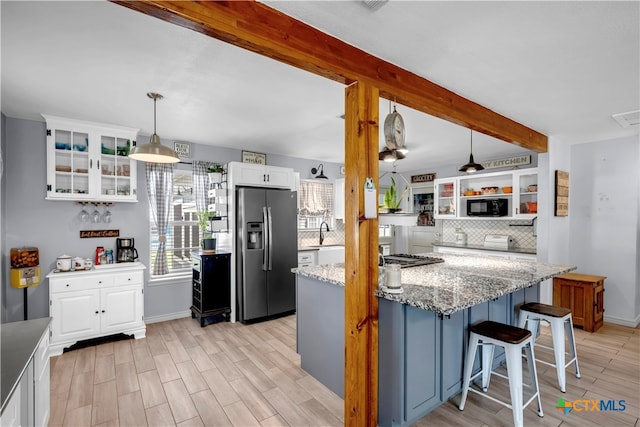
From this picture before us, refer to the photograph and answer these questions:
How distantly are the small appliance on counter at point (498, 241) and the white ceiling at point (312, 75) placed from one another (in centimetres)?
207

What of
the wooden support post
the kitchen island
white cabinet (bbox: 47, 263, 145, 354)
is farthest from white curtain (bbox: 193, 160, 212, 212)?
the wooden support post

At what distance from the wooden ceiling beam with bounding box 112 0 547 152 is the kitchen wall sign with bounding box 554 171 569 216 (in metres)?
2.32

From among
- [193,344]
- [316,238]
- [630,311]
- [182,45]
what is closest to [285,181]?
[316,238]

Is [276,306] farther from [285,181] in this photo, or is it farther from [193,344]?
[285,181]

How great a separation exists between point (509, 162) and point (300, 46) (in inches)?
198

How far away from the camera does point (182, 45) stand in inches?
79.4

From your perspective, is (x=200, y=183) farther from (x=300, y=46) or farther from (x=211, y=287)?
(x=300, y=46)

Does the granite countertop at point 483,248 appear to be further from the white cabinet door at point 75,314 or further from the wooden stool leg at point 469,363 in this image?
the white cabinet door at point 75,314

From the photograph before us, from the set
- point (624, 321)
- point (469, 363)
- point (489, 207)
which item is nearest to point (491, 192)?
point (489, 207)

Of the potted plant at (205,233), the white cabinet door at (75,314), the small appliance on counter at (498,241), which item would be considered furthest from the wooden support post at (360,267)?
the small appliance on counter at (498,241)

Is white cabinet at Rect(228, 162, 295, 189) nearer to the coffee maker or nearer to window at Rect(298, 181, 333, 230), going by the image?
window at Rect(298, 181, 333, 230)

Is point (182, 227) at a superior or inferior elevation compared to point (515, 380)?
superior

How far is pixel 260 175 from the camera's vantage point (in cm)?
469

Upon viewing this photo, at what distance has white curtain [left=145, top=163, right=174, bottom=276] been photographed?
4.23m
